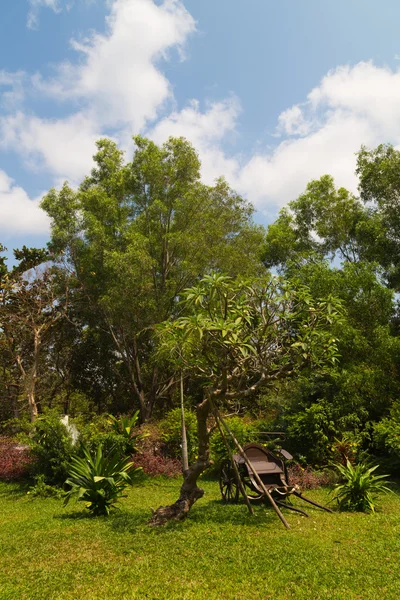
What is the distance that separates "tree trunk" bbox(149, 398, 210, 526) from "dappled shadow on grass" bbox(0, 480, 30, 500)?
170 inches

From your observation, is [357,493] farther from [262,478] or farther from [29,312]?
[29,312]

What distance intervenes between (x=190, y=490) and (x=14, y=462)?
6392 millimetres

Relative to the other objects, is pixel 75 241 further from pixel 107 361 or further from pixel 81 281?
pixel 107 361

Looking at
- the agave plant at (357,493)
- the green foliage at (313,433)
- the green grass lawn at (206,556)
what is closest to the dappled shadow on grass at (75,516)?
the green grass lawn at (206,556)

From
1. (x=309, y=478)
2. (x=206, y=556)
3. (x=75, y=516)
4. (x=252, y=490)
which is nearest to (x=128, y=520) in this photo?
Result: (x=75, y=516)

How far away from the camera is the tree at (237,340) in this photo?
5172 millimetres

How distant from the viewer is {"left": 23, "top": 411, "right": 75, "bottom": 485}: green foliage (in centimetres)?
Answer: 852

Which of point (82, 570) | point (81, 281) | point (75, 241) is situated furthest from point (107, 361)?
point (82, 570)

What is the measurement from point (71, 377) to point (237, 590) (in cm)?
1743

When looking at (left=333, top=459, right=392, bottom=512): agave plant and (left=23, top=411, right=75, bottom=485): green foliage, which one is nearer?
(left=333, top=459, right=392, bottom=512): agave plant

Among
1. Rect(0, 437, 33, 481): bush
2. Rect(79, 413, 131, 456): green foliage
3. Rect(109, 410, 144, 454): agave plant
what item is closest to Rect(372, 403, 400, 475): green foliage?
Rect(109, 410, 144, 454): agave plant

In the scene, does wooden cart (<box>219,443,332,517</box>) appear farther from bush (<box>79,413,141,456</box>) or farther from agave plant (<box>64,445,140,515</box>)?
bush (<box>79,413,141,456</box>)

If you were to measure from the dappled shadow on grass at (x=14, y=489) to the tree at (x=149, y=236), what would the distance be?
6.46 m

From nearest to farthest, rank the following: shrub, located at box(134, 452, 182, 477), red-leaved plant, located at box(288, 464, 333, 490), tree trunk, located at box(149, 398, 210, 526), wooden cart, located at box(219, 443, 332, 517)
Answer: tree trunk, located at box(149, 398, 210, 526) < wooden cart, located at box(219, 443, 332, 517) < red-leaved plant, located at box(288, 464, 333, 490) < shrub, located at box(134, 452, 182, 477)
